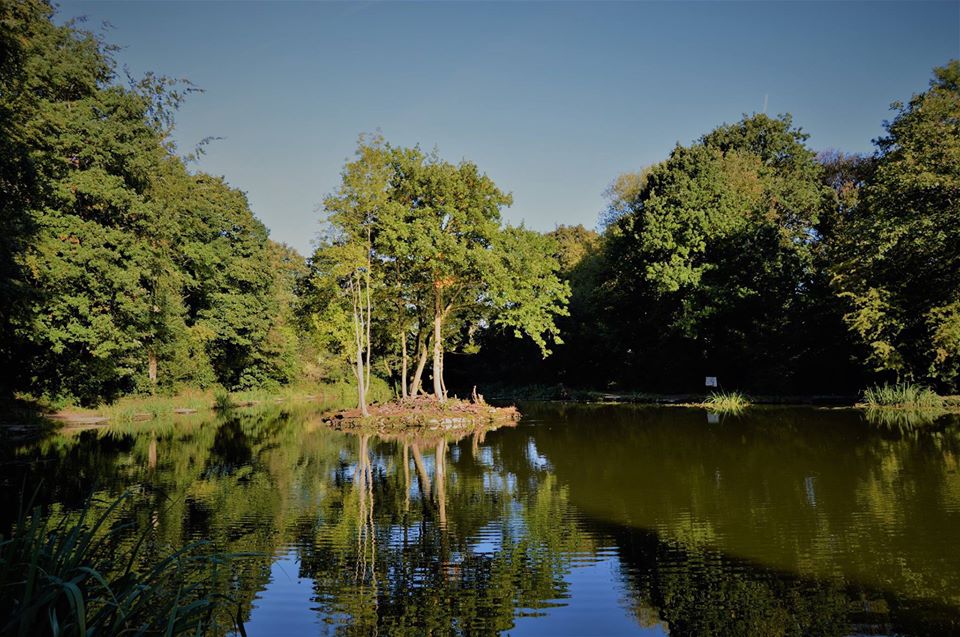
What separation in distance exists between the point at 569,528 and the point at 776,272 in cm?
2827

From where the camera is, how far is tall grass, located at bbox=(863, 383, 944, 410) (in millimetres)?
23156

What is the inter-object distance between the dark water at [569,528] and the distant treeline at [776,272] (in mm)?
10298

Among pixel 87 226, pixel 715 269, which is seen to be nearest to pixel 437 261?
pixel 87 226

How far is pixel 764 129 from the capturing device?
139 ft

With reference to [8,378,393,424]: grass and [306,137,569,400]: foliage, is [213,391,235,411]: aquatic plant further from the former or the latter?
[306,137,569,400]: foliage

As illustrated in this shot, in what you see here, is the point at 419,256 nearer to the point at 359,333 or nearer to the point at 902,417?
the point at 359,333

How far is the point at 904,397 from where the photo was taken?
23.8 metres

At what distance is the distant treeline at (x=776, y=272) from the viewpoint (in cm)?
2291

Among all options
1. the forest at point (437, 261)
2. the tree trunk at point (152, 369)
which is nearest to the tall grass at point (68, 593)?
the forest at point (437, 261)

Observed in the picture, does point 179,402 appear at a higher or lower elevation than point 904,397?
higher

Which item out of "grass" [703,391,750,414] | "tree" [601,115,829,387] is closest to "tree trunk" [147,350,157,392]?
"tree" [601,115,829,387]

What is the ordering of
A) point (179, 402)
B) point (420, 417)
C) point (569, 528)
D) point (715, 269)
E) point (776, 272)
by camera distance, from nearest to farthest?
point (569, 528)
point (420, 417)
point (776, 272)
point (179, 402)
point (715, 269)

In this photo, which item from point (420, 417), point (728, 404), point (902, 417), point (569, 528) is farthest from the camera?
point (728, 404)

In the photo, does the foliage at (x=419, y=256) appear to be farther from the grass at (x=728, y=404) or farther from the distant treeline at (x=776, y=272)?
the distant treeline at (x=776, y=272)
